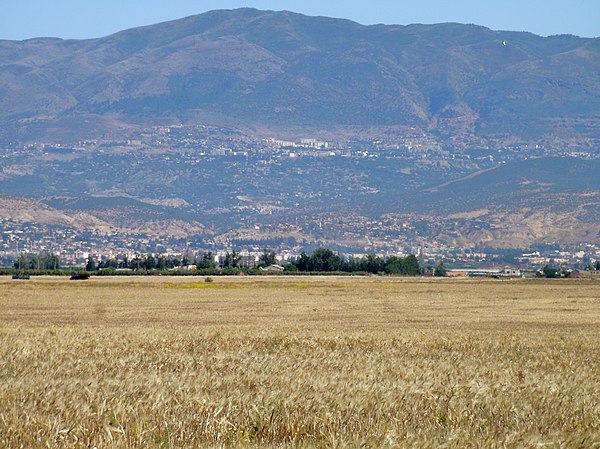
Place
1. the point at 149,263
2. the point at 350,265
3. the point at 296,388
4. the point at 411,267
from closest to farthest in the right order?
the point at 296,388
the point at 411,267
the point at 350,265
the point at 149,263

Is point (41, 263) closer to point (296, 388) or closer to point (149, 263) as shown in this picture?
point (149, 263)

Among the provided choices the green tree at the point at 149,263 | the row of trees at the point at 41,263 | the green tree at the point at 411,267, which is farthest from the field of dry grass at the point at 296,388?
the row of trees at the point at 41,263

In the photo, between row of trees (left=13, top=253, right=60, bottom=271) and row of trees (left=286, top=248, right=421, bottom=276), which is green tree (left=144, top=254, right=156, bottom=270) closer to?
row of trees (left=286, top=248, right=421, bottom=276)

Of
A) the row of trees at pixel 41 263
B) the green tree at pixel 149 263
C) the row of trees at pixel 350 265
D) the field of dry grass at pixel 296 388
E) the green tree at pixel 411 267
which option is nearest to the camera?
the field of dry grass at pixel 296 388

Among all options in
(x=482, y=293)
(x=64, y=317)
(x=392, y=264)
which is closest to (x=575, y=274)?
(x=392, y=264)

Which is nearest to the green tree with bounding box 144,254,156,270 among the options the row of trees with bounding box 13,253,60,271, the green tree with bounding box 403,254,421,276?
the row of trees with bounding box 13,253,60,271

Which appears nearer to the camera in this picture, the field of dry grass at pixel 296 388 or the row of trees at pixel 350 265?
the field of dry grass at pixel 296 388

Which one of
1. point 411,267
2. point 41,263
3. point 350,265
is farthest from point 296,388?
point 41,263

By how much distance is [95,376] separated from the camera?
1894cm

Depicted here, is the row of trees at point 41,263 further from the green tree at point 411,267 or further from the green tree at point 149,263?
the green tree at point 411,267

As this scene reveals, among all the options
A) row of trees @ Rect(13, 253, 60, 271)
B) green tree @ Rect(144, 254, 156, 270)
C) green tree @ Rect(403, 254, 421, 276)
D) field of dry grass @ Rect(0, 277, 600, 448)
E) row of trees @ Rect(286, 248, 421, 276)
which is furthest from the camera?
row of trees @ Rect(13, 253, 60, 271)

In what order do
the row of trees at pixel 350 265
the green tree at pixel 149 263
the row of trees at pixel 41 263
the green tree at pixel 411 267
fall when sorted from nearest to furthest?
the green tree at pixel 411 267, the row of trees at pixel 350 265, the green tree at pixel 149 263, the row of trees at pixel 41 263

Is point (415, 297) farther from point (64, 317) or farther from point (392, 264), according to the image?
point (392, 264)

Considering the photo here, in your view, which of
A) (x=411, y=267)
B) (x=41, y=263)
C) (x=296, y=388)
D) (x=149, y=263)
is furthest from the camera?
(x=41, y=263)
